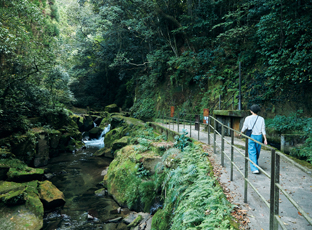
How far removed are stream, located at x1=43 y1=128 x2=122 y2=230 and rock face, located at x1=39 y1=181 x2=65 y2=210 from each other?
299mm

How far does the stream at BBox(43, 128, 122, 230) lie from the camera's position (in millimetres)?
6636

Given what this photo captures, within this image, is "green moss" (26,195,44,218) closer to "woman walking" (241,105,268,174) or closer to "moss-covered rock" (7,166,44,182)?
"moss-covered rock" (7,166,44,182)

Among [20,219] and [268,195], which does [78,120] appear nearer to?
[20,219]

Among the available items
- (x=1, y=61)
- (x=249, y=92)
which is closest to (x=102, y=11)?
(x=1, y=61)

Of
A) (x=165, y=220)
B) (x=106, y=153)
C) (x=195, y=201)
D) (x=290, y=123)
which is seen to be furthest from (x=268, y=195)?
(x=106, y=153)

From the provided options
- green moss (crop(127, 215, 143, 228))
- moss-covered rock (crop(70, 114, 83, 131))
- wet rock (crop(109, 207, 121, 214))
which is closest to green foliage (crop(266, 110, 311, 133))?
green moss (crop(127, 215, 143, 228))

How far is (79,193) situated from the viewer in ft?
29.0

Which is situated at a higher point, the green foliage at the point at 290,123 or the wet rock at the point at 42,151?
the green foliage at the point at 290,123

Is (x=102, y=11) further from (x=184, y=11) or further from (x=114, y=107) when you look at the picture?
(x=114, y=107)

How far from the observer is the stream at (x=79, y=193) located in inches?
261

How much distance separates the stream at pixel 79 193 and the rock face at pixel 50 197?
0.98ft

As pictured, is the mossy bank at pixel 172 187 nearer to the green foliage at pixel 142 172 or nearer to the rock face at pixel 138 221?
the green foliage at pixel 142 172

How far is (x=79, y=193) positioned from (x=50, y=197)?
1504 mm

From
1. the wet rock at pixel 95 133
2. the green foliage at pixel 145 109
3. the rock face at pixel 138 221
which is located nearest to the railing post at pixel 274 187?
the rock face at pixel 138 221
